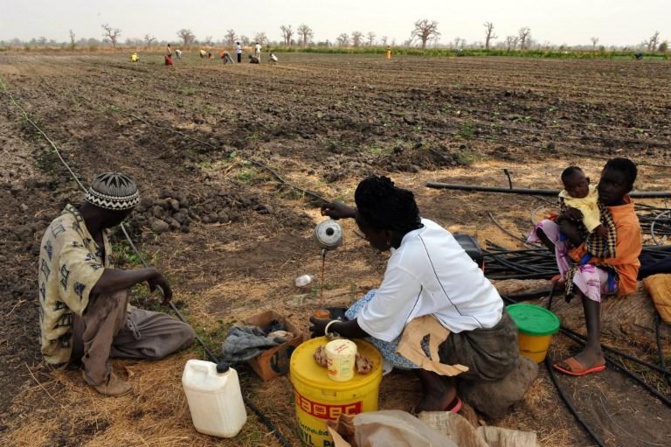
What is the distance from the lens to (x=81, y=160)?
25.7 feet

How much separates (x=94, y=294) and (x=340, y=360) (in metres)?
1.39

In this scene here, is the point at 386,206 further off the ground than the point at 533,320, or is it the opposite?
the point at 386,206

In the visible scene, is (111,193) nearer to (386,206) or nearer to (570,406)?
(386,206)

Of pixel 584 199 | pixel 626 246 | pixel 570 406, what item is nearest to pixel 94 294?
pixel 570 406

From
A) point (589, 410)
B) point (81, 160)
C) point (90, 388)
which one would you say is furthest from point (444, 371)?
point (81, 160)

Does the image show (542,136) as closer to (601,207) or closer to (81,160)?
(601,207)

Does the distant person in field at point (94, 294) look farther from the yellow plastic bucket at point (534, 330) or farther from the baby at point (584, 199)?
the baby at point (584, 199)

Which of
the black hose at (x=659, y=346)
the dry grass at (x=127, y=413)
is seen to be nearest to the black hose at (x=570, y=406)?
the black hose at (x=659, y=346)

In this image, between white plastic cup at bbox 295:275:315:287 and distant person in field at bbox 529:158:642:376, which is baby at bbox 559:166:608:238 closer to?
distant person in field at bbox 529:158:642:376

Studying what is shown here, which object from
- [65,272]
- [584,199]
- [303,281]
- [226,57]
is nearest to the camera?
[65,272]

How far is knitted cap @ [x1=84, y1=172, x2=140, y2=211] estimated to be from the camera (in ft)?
8.29

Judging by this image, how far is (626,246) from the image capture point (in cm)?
294

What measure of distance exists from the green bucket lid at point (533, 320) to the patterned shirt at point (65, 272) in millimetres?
2358

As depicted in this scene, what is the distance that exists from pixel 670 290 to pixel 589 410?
3.16ft
